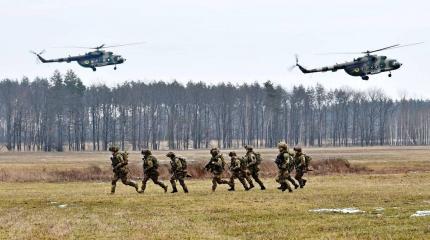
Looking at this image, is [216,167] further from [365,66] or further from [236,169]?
[365,66]

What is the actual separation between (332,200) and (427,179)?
1381 cm

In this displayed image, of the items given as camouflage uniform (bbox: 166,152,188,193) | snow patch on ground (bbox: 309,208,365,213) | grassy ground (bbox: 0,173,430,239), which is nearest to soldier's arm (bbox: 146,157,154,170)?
camouflage uniform (bbox: 166,152,188,193)

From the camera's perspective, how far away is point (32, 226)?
18828 mm

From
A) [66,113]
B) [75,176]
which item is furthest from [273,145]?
[75,176]

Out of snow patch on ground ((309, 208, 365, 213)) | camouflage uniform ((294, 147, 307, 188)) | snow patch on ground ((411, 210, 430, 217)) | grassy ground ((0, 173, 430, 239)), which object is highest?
camouflage uniform ((294, 147, 307, 188))

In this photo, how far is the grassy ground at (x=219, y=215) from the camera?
16.9m

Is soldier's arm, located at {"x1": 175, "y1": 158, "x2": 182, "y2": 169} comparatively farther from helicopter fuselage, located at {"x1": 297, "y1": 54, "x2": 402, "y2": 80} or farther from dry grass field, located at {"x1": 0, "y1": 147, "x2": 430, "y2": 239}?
helicopter fuselage, located at {"x1": 297, "y1": 54, "x2": 402, "y2": 80}

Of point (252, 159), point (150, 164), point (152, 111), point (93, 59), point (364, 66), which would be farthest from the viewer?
point (152, 111)

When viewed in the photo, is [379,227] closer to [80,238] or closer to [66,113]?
[80,238]

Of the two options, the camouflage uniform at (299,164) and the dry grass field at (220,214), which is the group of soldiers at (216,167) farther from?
the dry grass field at (220,214)

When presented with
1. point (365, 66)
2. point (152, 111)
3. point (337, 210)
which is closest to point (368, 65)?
point (365, 66)

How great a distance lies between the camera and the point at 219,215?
2100 centimetres

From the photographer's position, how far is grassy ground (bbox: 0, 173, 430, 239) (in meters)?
16.9

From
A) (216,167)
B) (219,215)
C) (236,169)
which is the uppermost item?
(216,167)
